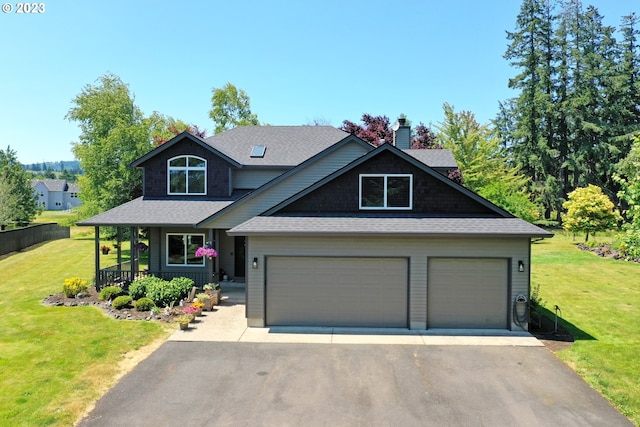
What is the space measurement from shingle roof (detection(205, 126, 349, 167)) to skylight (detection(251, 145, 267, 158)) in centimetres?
18

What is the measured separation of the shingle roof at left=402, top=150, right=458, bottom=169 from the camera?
831 inches

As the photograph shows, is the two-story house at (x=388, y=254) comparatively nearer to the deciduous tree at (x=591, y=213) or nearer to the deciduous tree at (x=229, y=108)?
the deciduous tree at (x=591, y=213)

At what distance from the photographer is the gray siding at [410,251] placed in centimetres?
1275

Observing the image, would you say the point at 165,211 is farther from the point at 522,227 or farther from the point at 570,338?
the point at 570,338

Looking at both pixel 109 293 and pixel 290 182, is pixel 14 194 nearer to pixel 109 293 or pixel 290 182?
pixel 109 293

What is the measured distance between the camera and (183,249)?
19141mm

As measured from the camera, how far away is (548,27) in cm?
4894

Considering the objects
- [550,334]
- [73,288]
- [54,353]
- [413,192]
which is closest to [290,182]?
[413,192]

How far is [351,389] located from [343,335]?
11.9ft

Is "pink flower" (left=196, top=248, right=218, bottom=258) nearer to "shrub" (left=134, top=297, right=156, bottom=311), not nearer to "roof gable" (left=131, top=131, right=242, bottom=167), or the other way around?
"shrub" (left=134, top=297, right=156, bottom=311)

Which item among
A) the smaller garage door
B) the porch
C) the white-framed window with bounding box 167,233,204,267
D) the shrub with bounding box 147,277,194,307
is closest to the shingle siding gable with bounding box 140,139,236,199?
the white-framed window with bounding box 167,233,204,267

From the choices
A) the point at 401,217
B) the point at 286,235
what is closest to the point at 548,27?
the point at 401,217

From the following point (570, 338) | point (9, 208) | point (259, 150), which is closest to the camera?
point (570, 338)

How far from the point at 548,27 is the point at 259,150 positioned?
4533cm
